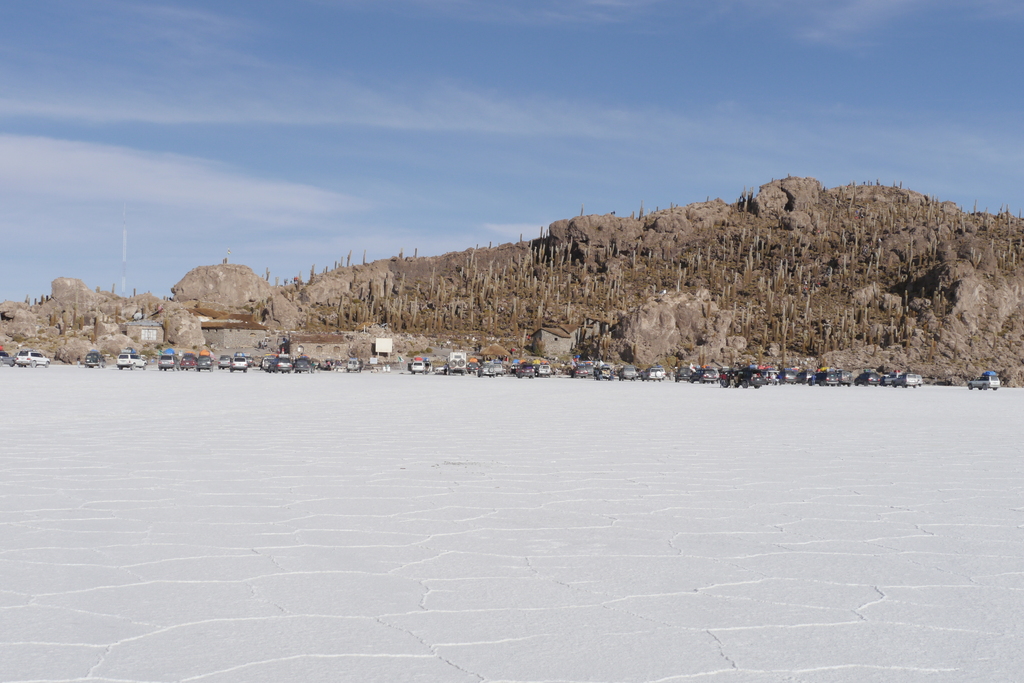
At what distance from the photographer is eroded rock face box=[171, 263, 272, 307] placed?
475 feet

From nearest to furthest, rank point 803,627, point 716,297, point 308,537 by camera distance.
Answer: point 803,627 < point 308,537 < point 716,297

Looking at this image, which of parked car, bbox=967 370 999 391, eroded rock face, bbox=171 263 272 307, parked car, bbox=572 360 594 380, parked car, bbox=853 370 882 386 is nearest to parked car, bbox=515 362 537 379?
parked car, bbox=572 360 594 380

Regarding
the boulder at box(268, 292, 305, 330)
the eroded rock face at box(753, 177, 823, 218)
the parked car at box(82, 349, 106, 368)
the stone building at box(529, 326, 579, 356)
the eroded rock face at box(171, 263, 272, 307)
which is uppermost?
the eroded rock face at box(753, 177, 823, 218)

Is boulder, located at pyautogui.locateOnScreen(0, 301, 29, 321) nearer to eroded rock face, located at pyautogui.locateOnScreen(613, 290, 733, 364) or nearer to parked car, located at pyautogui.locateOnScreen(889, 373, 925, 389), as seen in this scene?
eroded rock face, located at pyautogui.locateOnScreen(613, 290, 733, 364)

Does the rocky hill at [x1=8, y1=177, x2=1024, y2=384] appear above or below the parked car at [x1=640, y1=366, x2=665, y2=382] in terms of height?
above

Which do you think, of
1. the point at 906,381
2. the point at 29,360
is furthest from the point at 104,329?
the point at 906,381

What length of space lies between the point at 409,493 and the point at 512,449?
408 centimetres

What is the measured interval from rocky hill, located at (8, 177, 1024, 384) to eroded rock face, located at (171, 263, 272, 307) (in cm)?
33

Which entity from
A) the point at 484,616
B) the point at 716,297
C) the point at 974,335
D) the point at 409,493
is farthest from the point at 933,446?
the point at 716,297

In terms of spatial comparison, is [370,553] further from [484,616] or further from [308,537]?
[484,616]

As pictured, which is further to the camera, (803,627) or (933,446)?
(933,446)

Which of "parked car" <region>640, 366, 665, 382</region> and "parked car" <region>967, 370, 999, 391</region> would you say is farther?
"parked car" <region>640, 366, 665, 382</region>

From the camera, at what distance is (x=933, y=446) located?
13484 mm

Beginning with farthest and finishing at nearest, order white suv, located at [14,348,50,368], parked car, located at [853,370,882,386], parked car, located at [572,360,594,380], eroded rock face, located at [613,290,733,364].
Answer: eroded rock face, located at [613,290,733,364]
parked car, located at [572,360,594,380]
parked car, located at [853,370,882,386]
white suv, located at [14,348,50,368]
